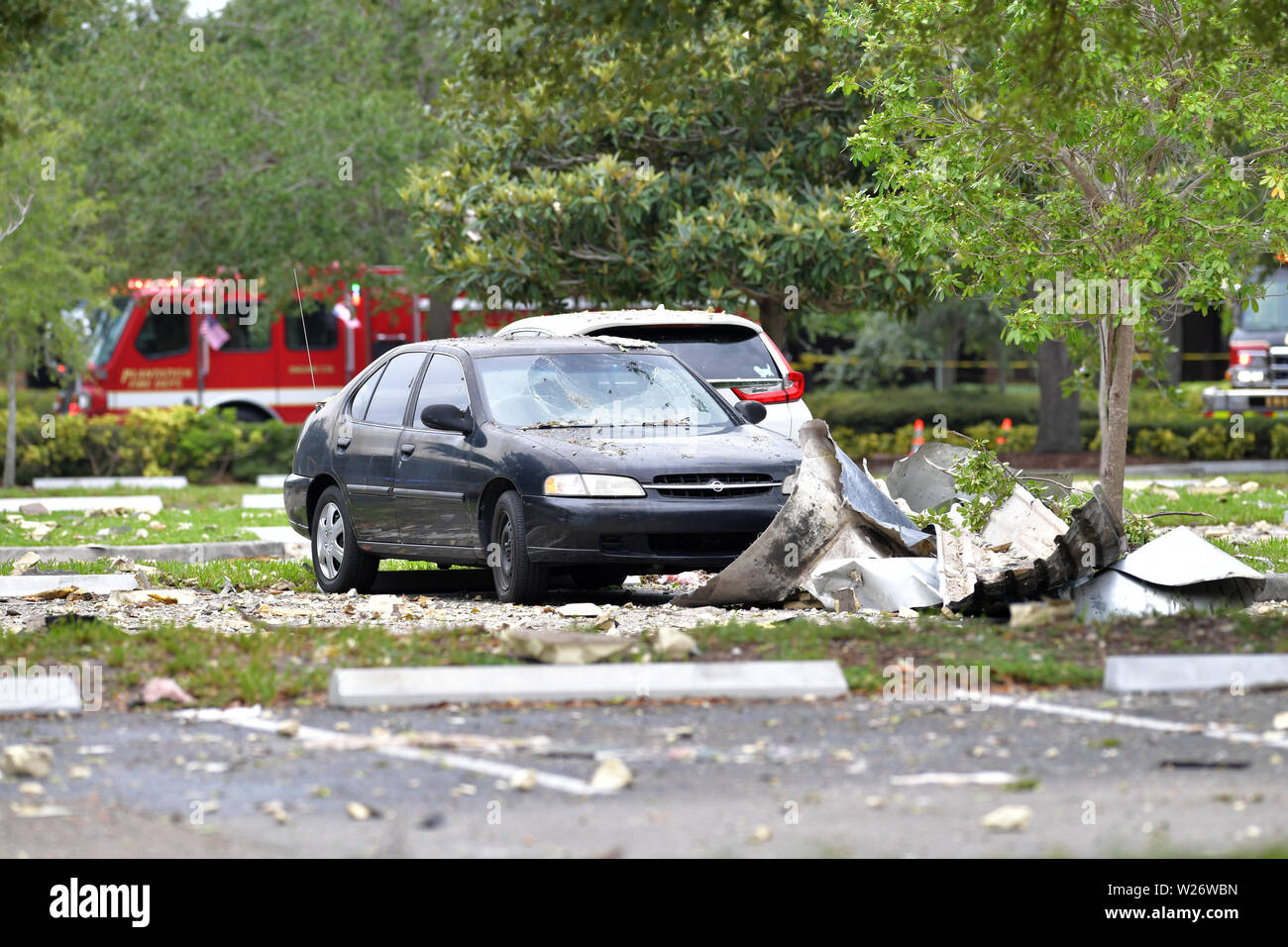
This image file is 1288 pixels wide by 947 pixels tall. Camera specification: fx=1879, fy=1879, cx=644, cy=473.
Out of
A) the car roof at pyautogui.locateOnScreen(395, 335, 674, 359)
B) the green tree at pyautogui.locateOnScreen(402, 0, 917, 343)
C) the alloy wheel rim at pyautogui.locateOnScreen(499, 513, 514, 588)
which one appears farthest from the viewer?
the green tree at pyautogui.locateOnScreen(402, 0, 917, 343)

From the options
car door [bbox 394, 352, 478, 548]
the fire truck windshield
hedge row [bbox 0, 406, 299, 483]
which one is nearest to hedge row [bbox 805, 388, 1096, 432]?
hedge row [bbox 0, 406, 299, 483]

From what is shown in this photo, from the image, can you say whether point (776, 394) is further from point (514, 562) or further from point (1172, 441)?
point (1172, 441)

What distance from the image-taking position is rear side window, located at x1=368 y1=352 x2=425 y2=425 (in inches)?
467

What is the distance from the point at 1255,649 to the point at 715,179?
1402cm

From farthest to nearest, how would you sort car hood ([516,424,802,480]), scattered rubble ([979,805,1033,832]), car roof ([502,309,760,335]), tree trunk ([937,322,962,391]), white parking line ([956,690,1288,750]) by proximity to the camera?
tree trunk ([937,322,962,391])
car roof ([502,309,760,335])
car hood ([516,424,802,480])
white parking line ([956,690,1288,750])
scattered rubble ([979,805,1033,832])

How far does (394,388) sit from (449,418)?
1.22 m

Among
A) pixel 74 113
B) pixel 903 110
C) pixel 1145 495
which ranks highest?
pixel 74 113

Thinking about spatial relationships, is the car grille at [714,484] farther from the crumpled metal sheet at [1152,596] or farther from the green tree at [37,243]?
the green tree at [37,243]

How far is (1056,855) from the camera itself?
188 inches

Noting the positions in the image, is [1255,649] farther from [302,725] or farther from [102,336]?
[102,336]

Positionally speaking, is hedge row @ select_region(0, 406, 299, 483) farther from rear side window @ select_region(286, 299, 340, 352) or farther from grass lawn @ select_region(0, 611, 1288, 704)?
grass lawn @ select_region(0, 611, 1288, 704)

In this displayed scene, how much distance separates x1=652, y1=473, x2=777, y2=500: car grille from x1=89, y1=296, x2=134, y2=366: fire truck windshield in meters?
18.7

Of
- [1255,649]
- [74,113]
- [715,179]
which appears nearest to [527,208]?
[715,179]
